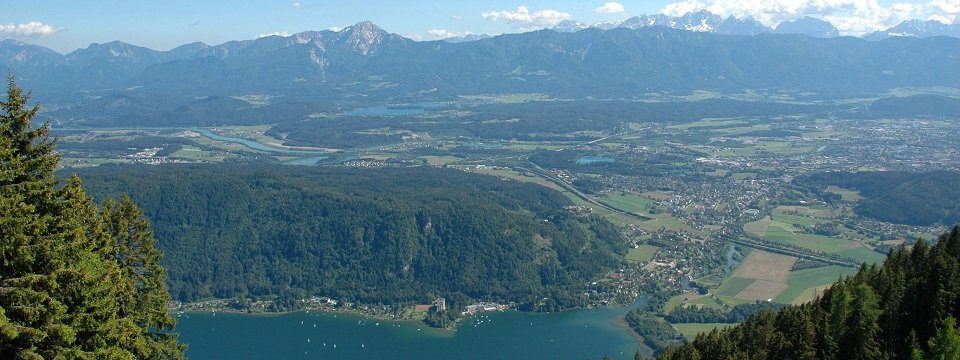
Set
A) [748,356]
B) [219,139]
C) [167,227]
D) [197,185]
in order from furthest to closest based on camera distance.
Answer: [219,139], [197,185], [167,227], [748,356]

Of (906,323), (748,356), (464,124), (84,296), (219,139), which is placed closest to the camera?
(84,296)

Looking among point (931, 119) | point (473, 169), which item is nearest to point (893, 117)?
point (931, 119)

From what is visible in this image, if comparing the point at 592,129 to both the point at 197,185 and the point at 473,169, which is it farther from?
the point at 197,185

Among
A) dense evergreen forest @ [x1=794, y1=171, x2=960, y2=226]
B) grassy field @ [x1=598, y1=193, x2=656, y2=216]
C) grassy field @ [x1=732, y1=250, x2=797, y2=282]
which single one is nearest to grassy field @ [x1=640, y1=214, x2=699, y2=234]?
grassy field @ [x1=598, y1=193, x2=656, y2=216]

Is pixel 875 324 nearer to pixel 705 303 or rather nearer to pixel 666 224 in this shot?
pixel 705 303

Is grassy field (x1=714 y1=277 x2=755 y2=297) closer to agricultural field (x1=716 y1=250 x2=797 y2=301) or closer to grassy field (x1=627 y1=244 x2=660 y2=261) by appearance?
agricultural field (x1=716 y1=250 x2=797 y2=301)
